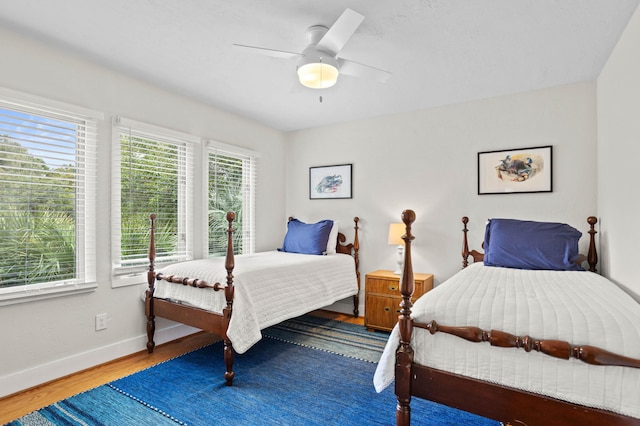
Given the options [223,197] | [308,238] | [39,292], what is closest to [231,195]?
[223,197]

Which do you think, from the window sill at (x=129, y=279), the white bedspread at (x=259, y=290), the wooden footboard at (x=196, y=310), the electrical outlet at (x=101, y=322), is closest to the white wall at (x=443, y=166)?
the white bedspread at (x=259, y=290)

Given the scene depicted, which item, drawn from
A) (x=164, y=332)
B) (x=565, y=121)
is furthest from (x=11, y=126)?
(x=565, y=121)

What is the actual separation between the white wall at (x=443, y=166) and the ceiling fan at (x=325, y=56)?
146cm

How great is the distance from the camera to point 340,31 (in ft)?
6.51

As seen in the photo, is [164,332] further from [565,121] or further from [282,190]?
[565,121]

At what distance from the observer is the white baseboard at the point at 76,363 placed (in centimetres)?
226

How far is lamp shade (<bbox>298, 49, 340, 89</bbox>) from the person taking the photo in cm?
226

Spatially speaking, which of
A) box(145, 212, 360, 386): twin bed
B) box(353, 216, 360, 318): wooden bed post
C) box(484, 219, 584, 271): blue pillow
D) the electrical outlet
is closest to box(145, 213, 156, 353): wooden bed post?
box(145, 212, 360, 386): twin bed

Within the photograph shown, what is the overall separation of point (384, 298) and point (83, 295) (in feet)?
8.57

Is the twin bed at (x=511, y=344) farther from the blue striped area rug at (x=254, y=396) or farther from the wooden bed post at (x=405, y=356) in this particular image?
the blue striped area rug at (x=254, y=396)

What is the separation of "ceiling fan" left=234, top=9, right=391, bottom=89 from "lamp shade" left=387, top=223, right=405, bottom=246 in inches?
65.6

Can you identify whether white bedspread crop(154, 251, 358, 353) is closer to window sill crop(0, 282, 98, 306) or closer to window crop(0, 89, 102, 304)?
window sill crop(0, 282, 98, 306)

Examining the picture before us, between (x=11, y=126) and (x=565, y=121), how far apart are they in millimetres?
4308

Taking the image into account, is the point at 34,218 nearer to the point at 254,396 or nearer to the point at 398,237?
the point at 254,396
